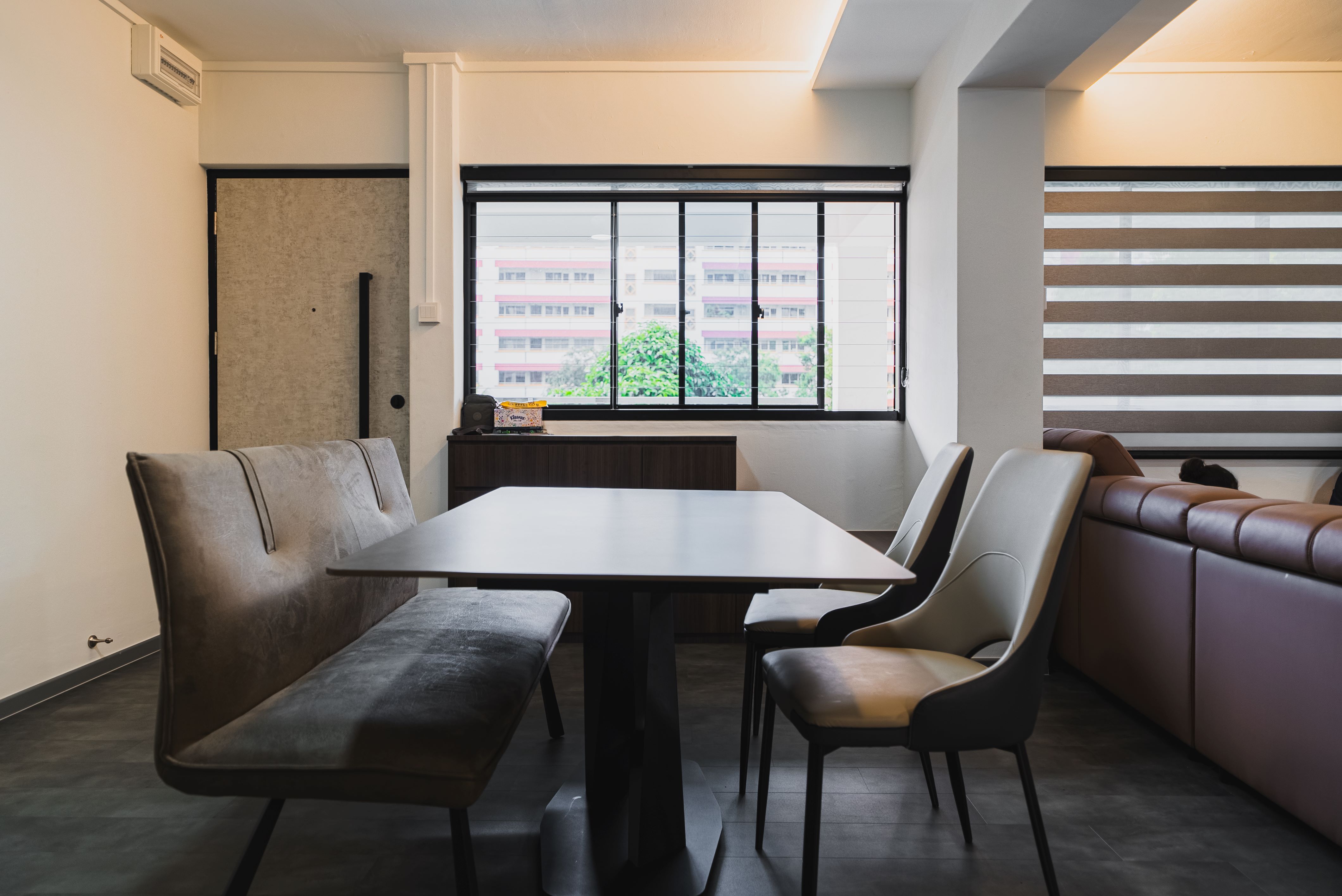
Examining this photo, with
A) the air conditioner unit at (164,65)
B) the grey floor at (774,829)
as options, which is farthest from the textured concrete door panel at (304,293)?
the grey floor at (774,829)

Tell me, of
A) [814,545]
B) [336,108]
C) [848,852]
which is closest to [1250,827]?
[848,852]

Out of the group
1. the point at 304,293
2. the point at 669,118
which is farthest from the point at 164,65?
the point at 669,118

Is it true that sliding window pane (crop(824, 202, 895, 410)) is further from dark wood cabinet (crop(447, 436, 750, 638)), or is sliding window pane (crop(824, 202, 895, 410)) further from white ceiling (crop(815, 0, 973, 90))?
dark wood cabinet (crop(447, 436, 750, 638))

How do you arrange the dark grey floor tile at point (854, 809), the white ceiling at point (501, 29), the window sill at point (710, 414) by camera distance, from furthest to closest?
1. the window sill at point (710, 414)
2. the white ceiling at point (501, 29)
3. the dark grey floor tile at point (854, 809)

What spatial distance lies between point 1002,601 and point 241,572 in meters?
1.53

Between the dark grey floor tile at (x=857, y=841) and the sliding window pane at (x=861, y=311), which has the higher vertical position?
the sliding window pane at (x=861, y=311)

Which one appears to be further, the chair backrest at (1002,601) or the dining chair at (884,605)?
the dining chair at (884,605)

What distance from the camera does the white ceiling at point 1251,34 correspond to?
3.14 metres

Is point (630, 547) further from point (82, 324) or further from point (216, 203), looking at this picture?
point (216, 203)

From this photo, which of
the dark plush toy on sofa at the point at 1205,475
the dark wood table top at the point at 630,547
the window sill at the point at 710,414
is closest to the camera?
the dark wood table top at the point at 630,547

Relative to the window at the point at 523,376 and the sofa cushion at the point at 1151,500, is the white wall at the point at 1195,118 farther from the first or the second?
the window at the point at 523,376

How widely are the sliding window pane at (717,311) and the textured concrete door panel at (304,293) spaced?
1.56 meters

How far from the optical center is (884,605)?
1.83 metres

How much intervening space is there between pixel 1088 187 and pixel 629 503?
332 cm
